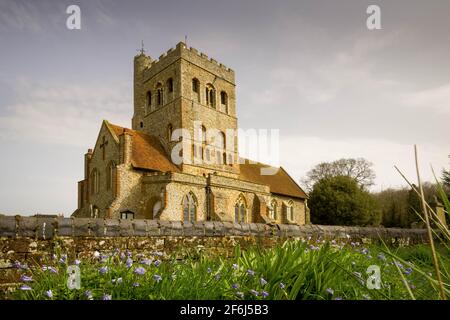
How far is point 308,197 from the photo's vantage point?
34.9 meters

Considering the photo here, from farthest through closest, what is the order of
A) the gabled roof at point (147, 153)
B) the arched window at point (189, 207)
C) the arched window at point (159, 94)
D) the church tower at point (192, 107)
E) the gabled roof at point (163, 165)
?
the arched window at point (159, 94) → the church tower at point (192, 107) → the gabled roof at point (163, 165) → the gabled roof at point (147, 153) → the arched window at point (189, 207)

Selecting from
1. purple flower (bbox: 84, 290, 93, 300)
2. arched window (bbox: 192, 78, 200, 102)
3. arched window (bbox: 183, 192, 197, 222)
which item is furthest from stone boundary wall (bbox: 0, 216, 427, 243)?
arched window (bbox: 192, 78, 200, 102)

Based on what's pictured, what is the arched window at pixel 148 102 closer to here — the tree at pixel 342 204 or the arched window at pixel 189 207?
the arched window at pixel 189 207

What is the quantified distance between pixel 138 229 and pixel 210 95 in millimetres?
24026

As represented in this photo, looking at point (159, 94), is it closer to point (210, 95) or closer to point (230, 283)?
point (210, 95)

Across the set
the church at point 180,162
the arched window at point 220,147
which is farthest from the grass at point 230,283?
the arched window at point 220,147

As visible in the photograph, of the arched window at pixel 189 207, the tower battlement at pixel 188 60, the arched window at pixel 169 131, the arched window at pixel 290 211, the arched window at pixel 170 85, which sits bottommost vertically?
the arched window at pixel 290 211

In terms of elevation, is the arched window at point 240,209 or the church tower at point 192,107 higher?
the church tower at point 192,107

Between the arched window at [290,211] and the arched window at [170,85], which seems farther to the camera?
the arched window at [290,211]

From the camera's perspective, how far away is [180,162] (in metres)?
25.3

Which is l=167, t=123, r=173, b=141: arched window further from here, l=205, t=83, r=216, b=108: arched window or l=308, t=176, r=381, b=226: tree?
l=308, t=176, r=381, b=226: tree

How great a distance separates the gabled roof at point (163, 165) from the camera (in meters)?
22.9
